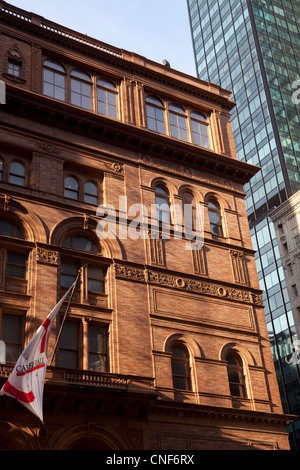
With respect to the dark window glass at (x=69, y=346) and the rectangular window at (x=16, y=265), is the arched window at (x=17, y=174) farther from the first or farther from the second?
the dark window glass at (x=69, y=346)

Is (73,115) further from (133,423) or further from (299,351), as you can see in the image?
(299,351)

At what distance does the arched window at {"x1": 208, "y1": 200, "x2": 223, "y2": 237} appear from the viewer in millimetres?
34312

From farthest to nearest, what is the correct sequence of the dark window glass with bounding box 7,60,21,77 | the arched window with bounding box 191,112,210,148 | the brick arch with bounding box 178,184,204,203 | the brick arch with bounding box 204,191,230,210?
the arched window with bounding box 191,112,210,148
the brick arch with bounding box 204,191,230,210
the brick arch with bounding box 178,184,204,203
the dark window glass with bounding box 7,60,21,77

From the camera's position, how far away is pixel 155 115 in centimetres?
3600

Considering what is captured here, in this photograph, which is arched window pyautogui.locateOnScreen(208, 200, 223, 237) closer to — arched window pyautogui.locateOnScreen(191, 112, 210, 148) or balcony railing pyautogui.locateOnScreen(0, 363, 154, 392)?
arched window pyautogui.locateOnScreen(191, 112, 210, 148)

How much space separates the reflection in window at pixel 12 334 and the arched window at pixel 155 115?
1512cm

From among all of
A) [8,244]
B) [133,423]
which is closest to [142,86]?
[8,244]

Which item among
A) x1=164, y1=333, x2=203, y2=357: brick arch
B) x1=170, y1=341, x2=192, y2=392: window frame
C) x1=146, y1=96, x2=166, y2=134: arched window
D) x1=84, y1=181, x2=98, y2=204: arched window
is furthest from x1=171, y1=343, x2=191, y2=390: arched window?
x1=146, y1=96, x2=166, y2=134: arched window

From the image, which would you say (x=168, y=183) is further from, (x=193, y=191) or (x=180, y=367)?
(x=180, y=367)

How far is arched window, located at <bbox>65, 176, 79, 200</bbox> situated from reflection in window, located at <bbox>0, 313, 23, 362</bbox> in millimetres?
7515

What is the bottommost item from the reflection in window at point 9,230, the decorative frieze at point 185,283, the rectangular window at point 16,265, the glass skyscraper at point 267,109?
the rectangular window at point 16,265

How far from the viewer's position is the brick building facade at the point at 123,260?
2492cm

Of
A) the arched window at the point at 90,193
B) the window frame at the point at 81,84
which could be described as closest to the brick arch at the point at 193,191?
the arched window at the point at 90,193

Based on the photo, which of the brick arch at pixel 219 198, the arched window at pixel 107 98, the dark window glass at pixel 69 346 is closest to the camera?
the dark window glass at pixel 69 346
